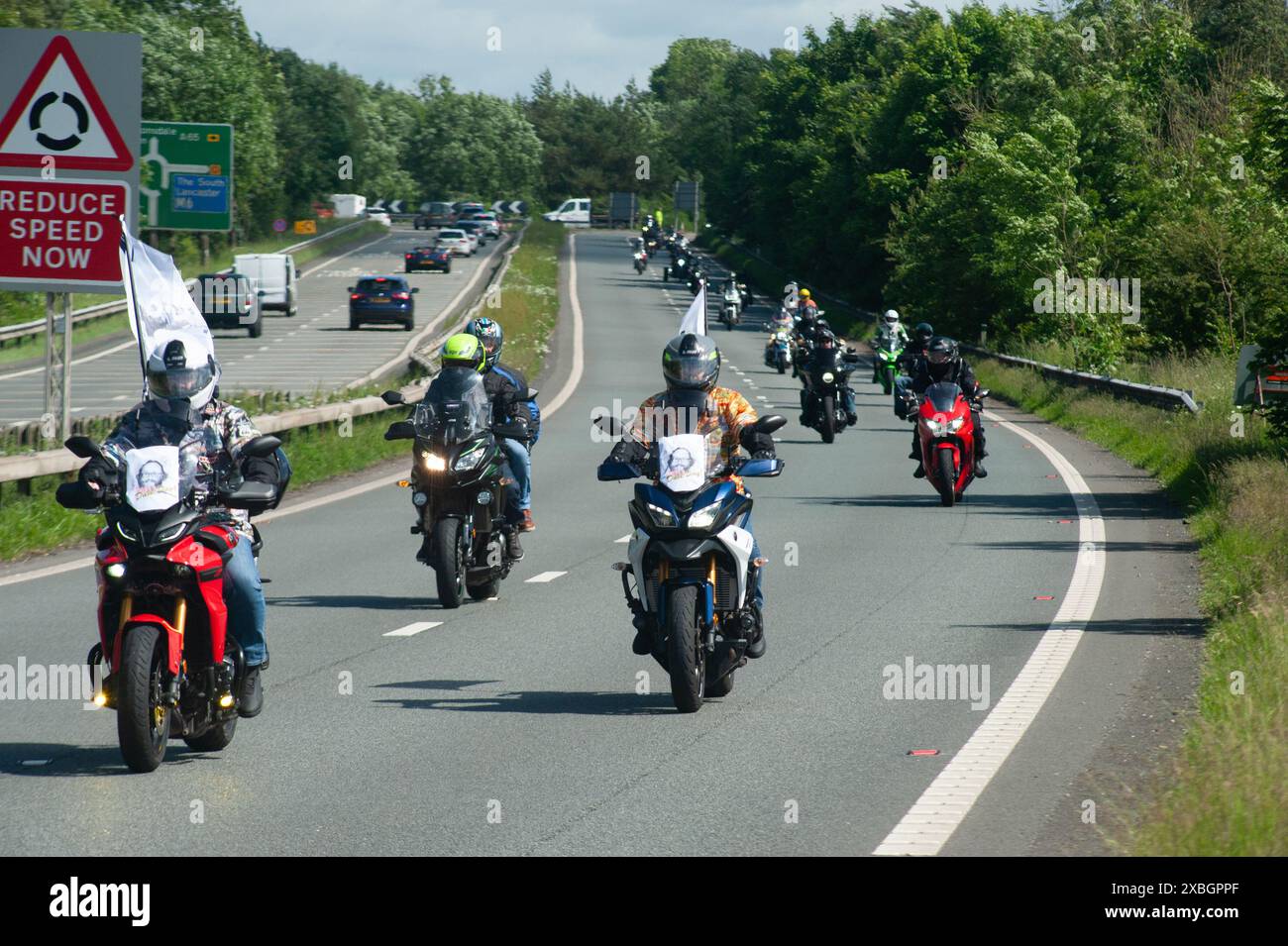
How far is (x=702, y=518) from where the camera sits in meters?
9.30

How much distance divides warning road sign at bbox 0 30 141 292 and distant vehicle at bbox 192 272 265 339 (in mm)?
37689

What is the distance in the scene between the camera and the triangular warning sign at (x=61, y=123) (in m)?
15.5

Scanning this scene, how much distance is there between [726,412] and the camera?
10.0 meters

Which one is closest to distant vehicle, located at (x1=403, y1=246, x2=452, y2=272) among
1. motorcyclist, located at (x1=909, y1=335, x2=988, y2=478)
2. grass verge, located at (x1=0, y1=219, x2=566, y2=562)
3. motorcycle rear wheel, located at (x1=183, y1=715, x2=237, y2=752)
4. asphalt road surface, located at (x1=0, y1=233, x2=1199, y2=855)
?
grass verge, located at (x1=0, y1=219, x2=566, y2=562)

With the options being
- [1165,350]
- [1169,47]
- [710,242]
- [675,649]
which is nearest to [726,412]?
[675,649]

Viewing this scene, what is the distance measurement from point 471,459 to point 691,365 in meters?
3.47

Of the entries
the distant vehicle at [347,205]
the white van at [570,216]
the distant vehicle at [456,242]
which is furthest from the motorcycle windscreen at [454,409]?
the white van at [570,216]

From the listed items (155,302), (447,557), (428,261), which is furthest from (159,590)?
(428,261)

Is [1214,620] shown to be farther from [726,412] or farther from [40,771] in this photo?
[40,771]

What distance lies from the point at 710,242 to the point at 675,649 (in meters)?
126

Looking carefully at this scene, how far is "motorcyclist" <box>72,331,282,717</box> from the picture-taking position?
319 inches

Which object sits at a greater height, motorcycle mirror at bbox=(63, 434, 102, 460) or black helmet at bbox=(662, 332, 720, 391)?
black helmet at bbox=(662, 332, 720, 391)

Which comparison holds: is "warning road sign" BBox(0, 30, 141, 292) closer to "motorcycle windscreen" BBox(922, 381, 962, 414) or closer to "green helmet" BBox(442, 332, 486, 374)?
"green helmet" BBox(442, 332, 486, 374)

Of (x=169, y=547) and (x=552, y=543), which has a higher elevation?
(x=169, y=547)
